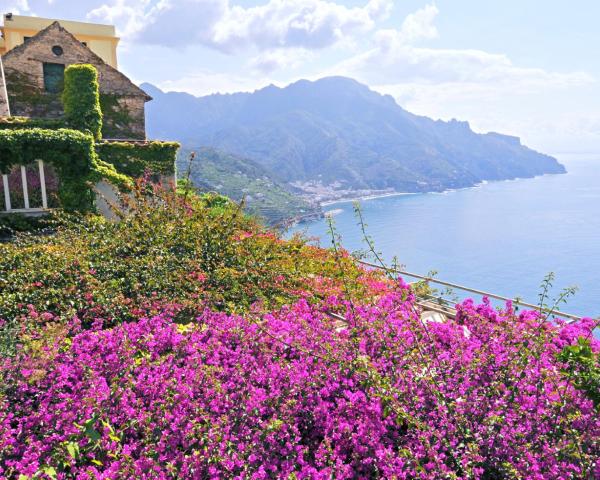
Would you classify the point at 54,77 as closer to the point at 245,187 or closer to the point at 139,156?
the point at 139,156

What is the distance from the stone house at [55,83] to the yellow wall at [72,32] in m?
18.2

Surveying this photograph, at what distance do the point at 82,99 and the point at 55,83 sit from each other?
396 cm

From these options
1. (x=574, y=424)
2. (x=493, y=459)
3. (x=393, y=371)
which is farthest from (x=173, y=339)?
(x=574, y=424)

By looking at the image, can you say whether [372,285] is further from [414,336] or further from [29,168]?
[29,168]

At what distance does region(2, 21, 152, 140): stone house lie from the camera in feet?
89.9

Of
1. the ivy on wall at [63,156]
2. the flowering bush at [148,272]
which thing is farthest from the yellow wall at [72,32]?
the flowering bush at [148,272]

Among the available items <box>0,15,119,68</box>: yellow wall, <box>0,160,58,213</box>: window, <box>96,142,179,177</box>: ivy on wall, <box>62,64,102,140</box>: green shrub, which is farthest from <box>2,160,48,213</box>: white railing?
<box>0,15,119,68</box>: yellow wall

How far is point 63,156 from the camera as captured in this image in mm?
18812

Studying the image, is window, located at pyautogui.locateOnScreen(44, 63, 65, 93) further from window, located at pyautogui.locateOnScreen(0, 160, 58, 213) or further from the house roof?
window, located at pyautogui.locateOnScreen(0, 160, 58, 213)

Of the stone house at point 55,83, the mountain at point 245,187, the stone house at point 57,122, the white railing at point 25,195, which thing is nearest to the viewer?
the white railing at point 25,195

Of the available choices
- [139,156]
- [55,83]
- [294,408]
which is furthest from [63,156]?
[294,408]

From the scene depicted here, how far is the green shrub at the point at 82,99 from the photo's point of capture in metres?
26.0

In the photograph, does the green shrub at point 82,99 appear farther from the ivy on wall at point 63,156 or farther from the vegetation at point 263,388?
the vegetation at point 263,388

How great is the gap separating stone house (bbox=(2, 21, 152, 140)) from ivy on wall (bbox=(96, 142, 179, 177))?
6.02 m
